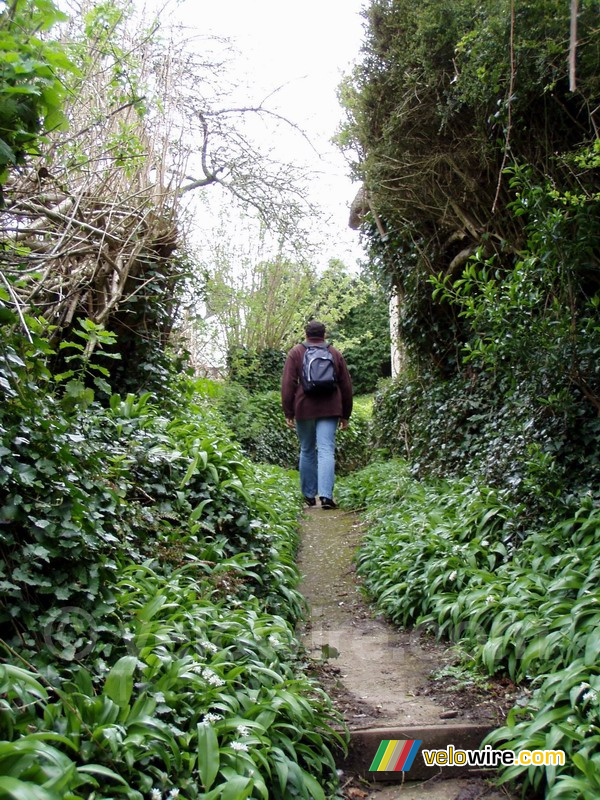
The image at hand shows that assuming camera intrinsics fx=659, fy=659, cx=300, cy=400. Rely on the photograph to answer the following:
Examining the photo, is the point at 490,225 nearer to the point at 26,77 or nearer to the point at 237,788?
the point at 26,77

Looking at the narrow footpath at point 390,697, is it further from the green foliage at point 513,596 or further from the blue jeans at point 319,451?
the blue jeans at point 319,451

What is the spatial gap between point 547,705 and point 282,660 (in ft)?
3.61

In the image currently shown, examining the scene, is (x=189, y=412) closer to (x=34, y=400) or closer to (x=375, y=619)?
(x=375, y=619)

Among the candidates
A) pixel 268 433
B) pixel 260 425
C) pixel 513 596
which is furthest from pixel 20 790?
pixel 268 433

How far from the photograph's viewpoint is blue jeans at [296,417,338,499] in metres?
6.91

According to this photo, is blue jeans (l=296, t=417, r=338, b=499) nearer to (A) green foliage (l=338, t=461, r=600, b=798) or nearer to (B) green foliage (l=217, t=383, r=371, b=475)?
(A) green foliage (l=338, t=461, r=600, b=798)

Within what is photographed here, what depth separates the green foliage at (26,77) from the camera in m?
2.09

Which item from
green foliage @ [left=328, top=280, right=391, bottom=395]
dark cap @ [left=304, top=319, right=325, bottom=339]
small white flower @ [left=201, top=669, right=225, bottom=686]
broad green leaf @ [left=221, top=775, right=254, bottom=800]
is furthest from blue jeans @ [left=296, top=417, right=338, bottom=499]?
green foliage @ [left=328, top=280, right=391, bottom=395]

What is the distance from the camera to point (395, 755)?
8.24 feet

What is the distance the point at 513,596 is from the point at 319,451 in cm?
384

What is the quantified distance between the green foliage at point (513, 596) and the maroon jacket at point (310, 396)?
1801 millimetres

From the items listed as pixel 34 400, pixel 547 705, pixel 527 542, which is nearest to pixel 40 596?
pixel 34 400

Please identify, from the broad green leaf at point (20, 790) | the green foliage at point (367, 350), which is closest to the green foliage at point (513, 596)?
the broad green leaf at point (20, 790)

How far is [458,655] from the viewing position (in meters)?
3.21
